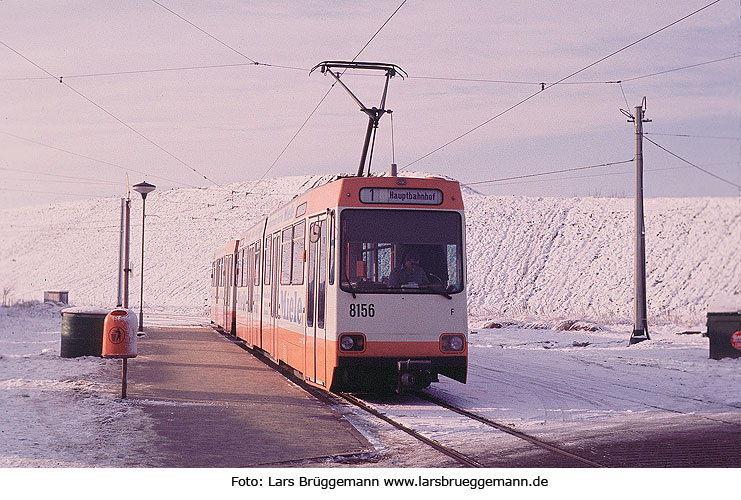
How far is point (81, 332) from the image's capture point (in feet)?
64.5

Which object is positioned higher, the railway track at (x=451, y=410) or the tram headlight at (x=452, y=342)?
the tram headlight at (x=452, y=342)

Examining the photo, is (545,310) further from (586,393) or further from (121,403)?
(121,403)

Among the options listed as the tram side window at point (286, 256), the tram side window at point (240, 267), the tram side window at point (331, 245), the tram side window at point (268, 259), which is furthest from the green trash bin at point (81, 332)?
the tram side window at point (331, 245)

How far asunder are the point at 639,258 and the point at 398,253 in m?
14.9

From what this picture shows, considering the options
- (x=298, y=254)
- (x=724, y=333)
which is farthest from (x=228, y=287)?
(x=724, y=333)

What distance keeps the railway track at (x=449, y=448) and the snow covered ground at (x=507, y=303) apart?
42cm

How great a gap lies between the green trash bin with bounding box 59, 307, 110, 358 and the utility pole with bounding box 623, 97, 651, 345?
45.8 ft

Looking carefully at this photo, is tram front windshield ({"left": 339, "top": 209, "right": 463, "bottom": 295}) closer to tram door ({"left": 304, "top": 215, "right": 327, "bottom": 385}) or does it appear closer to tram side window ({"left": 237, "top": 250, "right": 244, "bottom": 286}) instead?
tram door ({"left": 304, "top": 215, "right": 327, "bottom": 385})

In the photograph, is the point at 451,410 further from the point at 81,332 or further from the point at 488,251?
the point at 488,251

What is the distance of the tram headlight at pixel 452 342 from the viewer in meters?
13.1

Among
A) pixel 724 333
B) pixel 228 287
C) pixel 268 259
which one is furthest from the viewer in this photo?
pixel 228 287

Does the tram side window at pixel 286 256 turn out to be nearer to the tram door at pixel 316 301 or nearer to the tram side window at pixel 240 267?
the tram door at pixel 316 301
